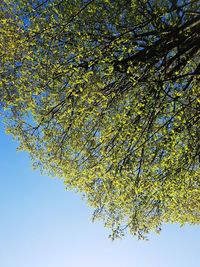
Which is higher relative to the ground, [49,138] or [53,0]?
[53,0]

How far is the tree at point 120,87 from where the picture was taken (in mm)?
19078

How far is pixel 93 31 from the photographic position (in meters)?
20.5

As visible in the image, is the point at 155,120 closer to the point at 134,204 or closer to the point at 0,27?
the point at 134,204

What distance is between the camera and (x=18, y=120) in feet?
81.6

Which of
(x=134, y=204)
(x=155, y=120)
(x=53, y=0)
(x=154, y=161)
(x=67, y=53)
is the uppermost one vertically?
(x=53, y=0)

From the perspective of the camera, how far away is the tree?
19.1 m

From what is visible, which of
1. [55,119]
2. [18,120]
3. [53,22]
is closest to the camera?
[53,22]

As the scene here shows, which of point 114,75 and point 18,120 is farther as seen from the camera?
point 18,120

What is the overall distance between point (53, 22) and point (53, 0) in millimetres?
1613

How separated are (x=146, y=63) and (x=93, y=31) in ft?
9.73

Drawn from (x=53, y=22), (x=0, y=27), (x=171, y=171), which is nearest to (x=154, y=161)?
(x=171, y=171)

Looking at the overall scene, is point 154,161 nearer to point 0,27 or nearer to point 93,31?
point 93,31

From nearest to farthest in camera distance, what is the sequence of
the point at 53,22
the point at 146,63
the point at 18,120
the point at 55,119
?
the point at 53,22 → the point at 146,63 → the point at 55,119 → the point at 18,120

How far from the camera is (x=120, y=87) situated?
69.7 feet
